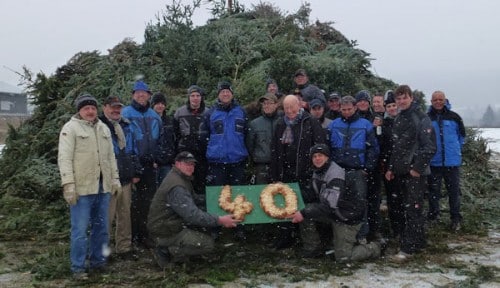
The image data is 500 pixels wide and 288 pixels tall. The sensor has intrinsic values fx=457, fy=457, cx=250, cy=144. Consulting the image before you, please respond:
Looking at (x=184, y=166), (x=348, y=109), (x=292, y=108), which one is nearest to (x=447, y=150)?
(x=348, y=109)

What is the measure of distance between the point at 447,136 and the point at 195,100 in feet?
13.4

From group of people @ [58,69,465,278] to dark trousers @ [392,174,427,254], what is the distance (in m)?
0.01

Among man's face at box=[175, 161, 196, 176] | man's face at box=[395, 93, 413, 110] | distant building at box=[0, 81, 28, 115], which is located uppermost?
distant building at box=[0, 81, 28, 115]

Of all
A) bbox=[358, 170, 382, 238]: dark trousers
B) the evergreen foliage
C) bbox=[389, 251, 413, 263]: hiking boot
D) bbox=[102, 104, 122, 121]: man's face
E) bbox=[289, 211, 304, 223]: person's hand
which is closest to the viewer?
bbox=[289, 211, 304, 223]: person's hand

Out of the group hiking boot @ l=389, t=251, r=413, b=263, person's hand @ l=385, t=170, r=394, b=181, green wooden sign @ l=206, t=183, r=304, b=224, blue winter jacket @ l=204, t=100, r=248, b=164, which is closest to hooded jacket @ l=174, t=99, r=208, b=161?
blue winter jacket @ l=204, t=100, r=248, b=164

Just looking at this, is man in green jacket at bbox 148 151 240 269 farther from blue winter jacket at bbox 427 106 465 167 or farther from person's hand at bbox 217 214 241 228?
blue winter jacket at bbox 427 106 465 167

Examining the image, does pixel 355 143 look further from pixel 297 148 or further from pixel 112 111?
pixel 112 111

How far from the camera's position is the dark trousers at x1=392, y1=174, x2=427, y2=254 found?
233 inches

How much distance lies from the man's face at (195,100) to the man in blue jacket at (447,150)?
12.3 feet

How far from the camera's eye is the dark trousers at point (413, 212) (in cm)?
592

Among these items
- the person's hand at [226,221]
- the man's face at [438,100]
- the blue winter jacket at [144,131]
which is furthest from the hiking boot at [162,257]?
the man's face at [438,100]

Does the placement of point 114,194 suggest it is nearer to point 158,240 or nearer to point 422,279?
point 158,240

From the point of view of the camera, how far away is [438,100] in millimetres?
7312

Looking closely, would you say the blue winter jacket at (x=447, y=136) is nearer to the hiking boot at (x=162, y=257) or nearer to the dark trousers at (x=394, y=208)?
the dark trousers at (x=394, y=208)
